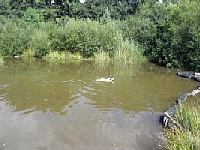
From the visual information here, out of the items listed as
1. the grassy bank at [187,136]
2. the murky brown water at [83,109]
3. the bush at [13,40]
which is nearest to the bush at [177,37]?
the murky brown water at [83,109]

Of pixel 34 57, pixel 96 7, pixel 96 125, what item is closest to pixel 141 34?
pixel 34 57

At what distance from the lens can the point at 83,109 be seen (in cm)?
673

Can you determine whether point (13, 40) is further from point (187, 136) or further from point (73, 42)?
point (187, 136)

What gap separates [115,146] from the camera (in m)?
4.58

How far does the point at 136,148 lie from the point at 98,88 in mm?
4491

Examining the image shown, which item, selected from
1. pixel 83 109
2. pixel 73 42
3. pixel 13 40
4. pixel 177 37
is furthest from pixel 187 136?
pixel 13 40

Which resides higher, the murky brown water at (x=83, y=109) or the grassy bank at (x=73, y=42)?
the grassy bank at (x=73, y=42)

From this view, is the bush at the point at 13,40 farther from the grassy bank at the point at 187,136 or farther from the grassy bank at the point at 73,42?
the grassy bank at the point at 187,136

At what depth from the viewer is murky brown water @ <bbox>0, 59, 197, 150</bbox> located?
4785 millimetres

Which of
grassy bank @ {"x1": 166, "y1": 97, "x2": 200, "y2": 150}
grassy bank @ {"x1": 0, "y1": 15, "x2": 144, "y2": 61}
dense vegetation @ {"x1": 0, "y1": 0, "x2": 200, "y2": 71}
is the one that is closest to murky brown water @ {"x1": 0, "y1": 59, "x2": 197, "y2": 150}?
grassy bank @ {"x1": 166, "y1": 97, "x2": 200, "y2": 150}

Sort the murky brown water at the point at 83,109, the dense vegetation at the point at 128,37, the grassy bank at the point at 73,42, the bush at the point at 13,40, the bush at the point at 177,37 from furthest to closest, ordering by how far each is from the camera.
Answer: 1. the bush at the point at 13,40
2. the grassy bank at the point at 73,42
3. the dense vegetation at the point at 128,37
4. the bush at the point at 177,37
5. the murky brown water at the point at 83,109

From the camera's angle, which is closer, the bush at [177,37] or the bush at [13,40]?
the bush at [177,37]

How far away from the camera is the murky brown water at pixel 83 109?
479 centimetres

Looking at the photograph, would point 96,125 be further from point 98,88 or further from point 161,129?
point 98,88
